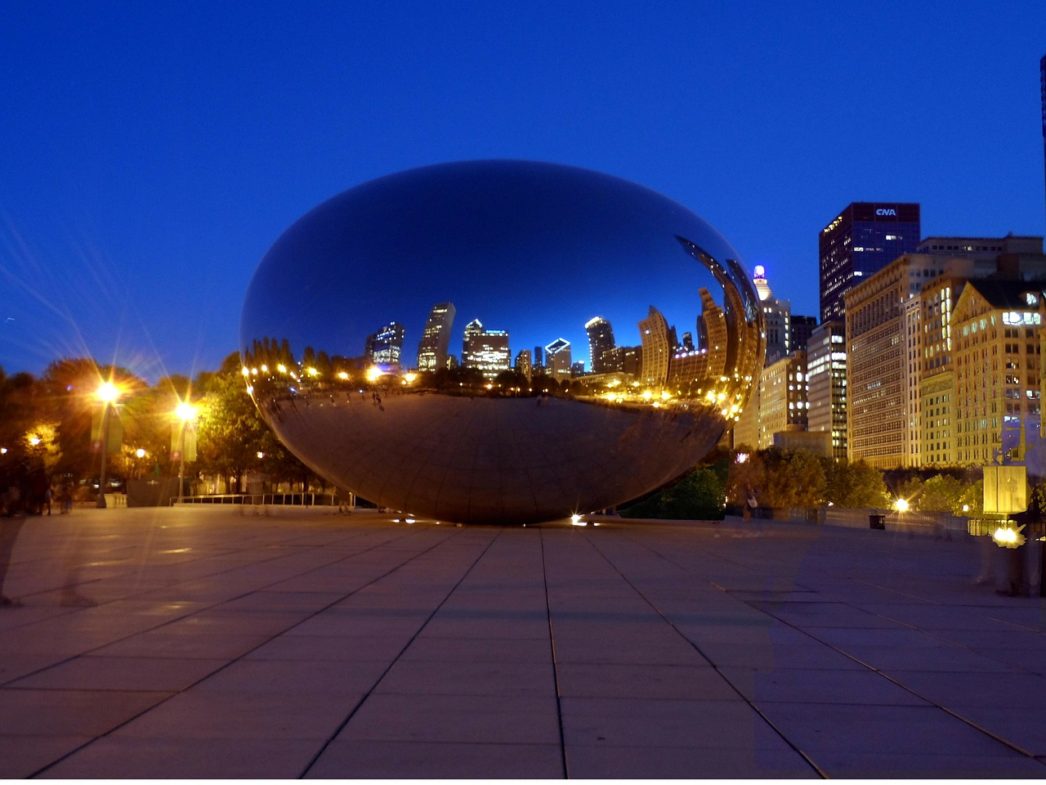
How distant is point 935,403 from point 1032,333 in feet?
81.8

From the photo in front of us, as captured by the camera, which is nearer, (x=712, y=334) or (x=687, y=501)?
(x=712, y=334)

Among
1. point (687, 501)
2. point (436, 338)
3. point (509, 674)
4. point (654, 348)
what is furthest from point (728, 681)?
point (687, 501)

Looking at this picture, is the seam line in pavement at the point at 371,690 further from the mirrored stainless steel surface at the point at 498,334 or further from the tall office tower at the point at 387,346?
the tall office tower at the point at 387,346

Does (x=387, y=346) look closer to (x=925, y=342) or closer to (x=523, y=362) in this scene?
(x=523, y=362)

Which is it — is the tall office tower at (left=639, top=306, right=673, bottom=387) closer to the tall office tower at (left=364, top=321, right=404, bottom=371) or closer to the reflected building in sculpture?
the reflected building in sculpture

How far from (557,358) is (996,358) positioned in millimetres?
150022

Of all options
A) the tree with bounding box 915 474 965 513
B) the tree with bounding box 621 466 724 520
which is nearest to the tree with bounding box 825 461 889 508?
the tree with bounding box 915 474 965 513

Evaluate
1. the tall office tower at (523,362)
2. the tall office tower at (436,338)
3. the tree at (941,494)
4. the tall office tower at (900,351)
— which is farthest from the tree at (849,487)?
the tall office tower at (436,338)

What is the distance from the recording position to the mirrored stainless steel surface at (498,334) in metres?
21.3

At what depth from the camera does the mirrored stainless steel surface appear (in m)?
21.3

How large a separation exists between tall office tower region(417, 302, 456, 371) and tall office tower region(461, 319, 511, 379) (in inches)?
13.8

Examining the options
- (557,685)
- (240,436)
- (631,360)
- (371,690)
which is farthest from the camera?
(240,436)

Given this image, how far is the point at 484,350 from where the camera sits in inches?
834

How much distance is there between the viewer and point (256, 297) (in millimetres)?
24781
